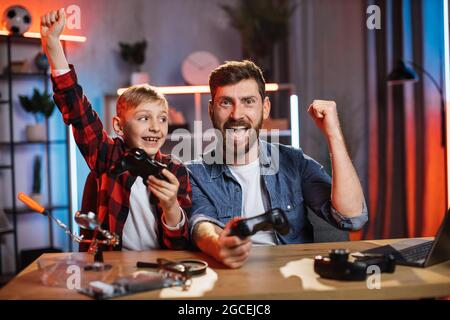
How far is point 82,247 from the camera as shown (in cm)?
146

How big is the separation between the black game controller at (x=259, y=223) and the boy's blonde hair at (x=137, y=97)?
1.53 feet

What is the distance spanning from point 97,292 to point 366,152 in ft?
8.71

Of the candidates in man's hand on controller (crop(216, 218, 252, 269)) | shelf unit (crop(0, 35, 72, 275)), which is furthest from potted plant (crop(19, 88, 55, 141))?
man's hand on controller (crop(216, 218, 252, 269))

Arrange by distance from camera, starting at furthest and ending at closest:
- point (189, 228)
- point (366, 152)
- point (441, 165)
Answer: point (366, 152) < point (441, 165) < point (189, 228)

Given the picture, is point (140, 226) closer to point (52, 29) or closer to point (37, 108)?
point (52, 29)

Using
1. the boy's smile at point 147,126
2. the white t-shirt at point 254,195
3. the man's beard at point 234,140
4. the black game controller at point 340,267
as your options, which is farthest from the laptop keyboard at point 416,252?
the boy's smile at point 147,126

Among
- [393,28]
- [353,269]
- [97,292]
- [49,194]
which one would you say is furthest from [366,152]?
[97,292]

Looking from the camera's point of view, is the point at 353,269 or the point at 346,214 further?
the point at 346,214

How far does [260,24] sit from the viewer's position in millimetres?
3553

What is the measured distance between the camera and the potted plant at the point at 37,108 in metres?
3.24

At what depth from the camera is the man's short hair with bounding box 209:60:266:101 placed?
150 centimetres

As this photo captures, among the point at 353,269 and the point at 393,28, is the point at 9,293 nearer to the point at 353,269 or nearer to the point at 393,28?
the point at 353,269

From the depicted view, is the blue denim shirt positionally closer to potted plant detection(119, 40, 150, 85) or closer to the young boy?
the young boy

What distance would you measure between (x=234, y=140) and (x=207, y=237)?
14.0 inches
